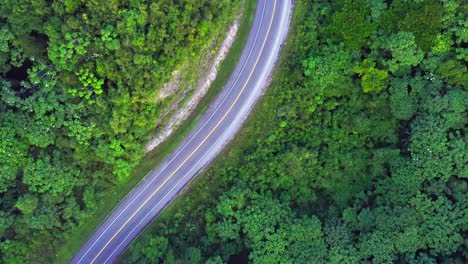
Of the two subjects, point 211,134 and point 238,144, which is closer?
point 238,144

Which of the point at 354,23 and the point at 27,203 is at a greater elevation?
the point at 27,203

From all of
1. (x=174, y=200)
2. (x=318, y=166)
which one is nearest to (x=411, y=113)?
(x=318, y=166)

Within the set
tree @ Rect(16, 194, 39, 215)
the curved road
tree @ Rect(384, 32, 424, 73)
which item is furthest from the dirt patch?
tree @ Rect(384, 32, 424, 73)

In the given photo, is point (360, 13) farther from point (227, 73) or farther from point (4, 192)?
point (4, 192)

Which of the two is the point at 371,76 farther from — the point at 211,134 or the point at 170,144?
the point at 170,144

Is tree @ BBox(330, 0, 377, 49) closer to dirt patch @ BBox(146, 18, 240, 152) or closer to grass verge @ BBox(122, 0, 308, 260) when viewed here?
grass verge @ BBox(122, 0, 308, 260)

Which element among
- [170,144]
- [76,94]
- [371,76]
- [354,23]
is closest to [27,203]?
[76,94]
